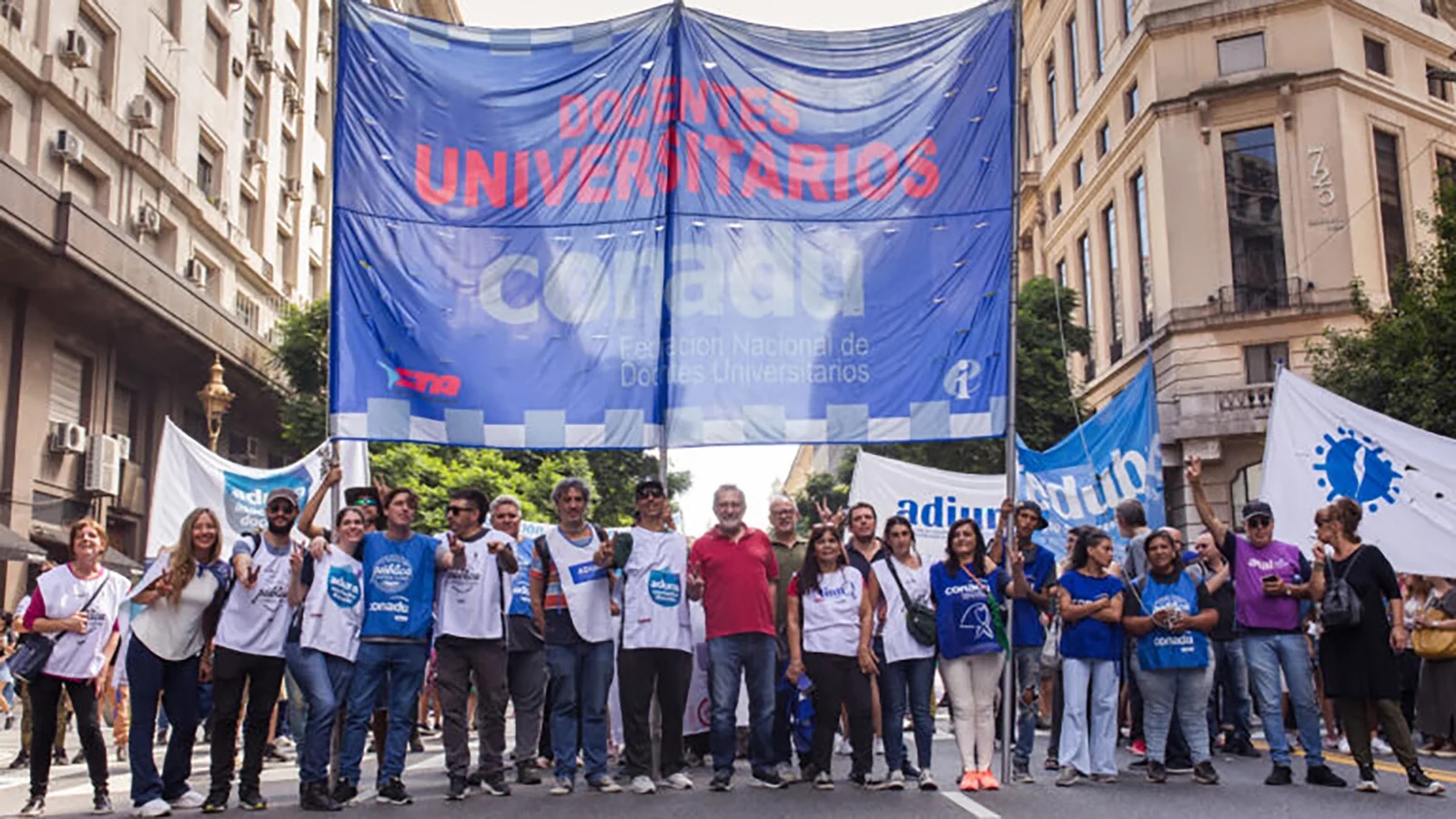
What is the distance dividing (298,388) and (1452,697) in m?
26.7

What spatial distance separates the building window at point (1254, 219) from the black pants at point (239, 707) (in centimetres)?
3282

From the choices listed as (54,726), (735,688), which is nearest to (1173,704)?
(735,688)

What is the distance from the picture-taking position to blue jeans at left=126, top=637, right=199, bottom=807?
7.43m

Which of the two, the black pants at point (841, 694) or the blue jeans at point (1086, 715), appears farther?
the blue jeans at point (1086, 715)

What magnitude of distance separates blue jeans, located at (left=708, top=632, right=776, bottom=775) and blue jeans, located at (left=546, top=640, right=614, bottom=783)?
2.21 feet

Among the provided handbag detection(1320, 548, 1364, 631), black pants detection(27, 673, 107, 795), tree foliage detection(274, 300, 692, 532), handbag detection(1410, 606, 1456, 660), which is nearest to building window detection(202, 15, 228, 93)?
tree foliage detection(274, 300, 692, 532)

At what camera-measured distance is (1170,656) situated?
8641 mm

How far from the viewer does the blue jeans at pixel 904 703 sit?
8195mm

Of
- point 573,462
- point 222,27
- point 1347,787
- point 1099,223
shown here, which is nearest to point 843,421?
point 1347,787

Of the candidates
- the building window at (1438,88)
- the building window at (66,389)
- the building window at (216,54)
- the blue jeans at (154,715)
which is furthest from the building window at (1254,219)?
the blue jeans at (154,715)

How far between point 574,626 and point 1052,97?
44.1 metres

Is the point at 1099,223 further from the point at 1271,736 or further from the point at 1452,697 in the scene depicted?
the point at 1271,736

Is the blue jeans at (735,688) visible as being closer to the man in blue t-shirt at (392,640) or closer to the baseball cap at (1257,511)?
the man in blue t-shirt at (392,640)

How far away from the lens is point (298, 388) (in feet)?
105
